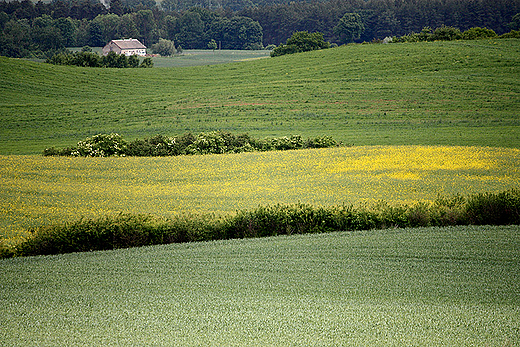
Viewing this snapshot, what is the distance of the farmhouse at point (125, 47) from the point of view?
4746 inches

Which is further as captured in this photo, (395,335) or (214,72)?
(214,72)

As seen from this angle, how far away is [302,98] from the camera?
5000cm

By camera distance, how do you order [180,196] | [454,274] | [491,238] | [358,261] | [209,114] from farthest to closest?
[209,114], [180,196], [491,238], [358,261], [454,274]

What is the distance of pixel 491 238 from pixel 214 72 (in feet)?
200

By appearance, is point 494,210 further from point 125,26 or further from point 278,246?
point 125,26

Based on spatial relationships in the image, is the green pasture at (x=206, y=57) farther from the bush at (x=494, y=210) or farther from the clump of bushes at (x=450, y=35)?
the bush at (x=494, y=210)

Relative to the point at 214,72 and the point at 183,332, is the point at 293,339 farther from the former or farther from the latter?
the point at 214,72

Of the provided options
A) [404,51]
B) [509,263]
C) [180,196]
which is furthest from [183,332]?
[404,51]

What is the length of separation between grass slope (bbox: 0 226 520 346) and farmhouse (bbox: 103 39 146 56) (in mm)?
113227

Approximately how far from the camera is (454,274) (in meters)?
11.7

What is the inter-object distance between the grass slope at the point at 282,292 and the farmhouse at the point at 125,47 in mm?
113227

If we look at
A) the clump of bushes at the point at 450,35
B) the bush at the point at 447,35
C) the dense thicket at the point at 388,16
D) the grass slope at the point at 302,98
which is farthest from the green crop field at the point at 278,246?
the dense thicket at the point at 388,16

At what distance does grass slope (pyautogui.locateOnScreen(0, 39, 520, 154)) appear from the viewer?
39625 millimetres

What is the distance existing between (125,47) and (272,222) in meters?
115
